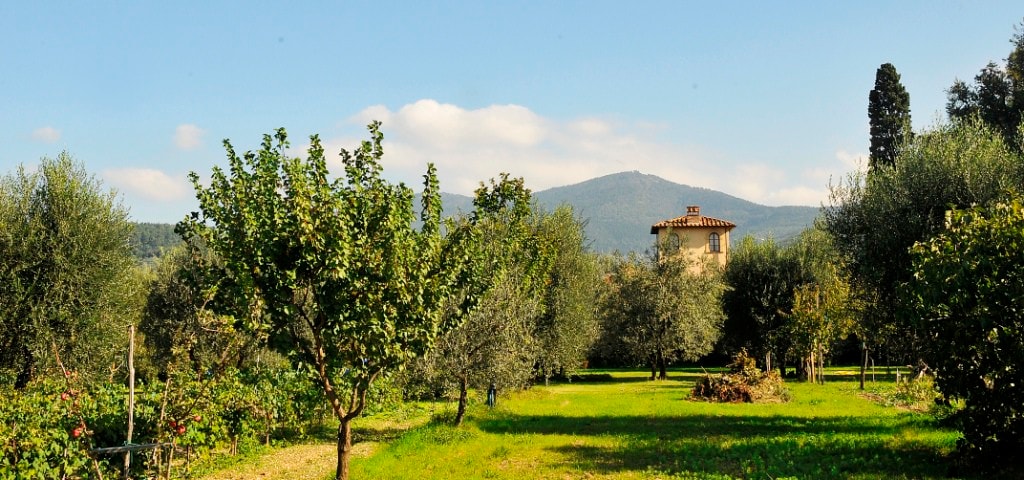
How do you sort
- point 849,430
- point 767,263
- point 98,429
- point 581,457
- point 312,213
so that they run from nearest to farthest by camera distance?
1. point 312,213
2. point 98,429
3. point 581,457
4. point 849,430
5. point 767,263

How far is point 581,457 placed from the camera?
17.9m

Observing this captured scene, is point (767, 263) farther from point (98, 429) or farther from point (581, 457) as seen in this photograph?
point (98, 429)

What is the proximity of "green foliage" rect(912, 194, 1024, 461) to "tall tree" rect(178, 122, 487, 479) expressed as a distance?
9530mm

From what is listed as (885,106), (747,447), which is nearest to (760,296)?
(885,106)

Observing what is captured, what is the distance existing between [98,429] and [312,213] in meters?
7.42

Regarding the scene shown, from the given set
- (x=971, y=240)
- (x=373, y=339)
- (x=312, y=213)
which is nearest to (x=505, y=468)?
(x=373, y=339)

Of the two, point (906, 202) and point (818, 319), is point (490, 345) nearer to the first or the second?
point (906, 202)

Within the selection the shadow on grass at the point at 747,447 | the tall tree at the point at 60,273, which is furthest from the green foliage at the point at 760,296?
the tall tree at the point at 60,273

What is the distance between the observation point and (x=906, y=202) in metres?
21.3

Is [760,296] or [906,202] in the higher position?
[906,202]

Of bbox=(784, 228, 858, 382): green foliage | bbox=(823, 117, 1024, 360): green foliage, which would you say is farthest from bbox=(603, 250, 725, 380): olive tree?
bbox=(823, 117, 1024, 360): green foliage

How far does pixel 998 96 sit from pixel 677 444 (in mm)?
31879

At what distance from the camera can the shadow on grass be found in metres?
15.2

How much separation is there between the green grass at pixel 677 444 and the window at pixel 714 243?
60068mm
